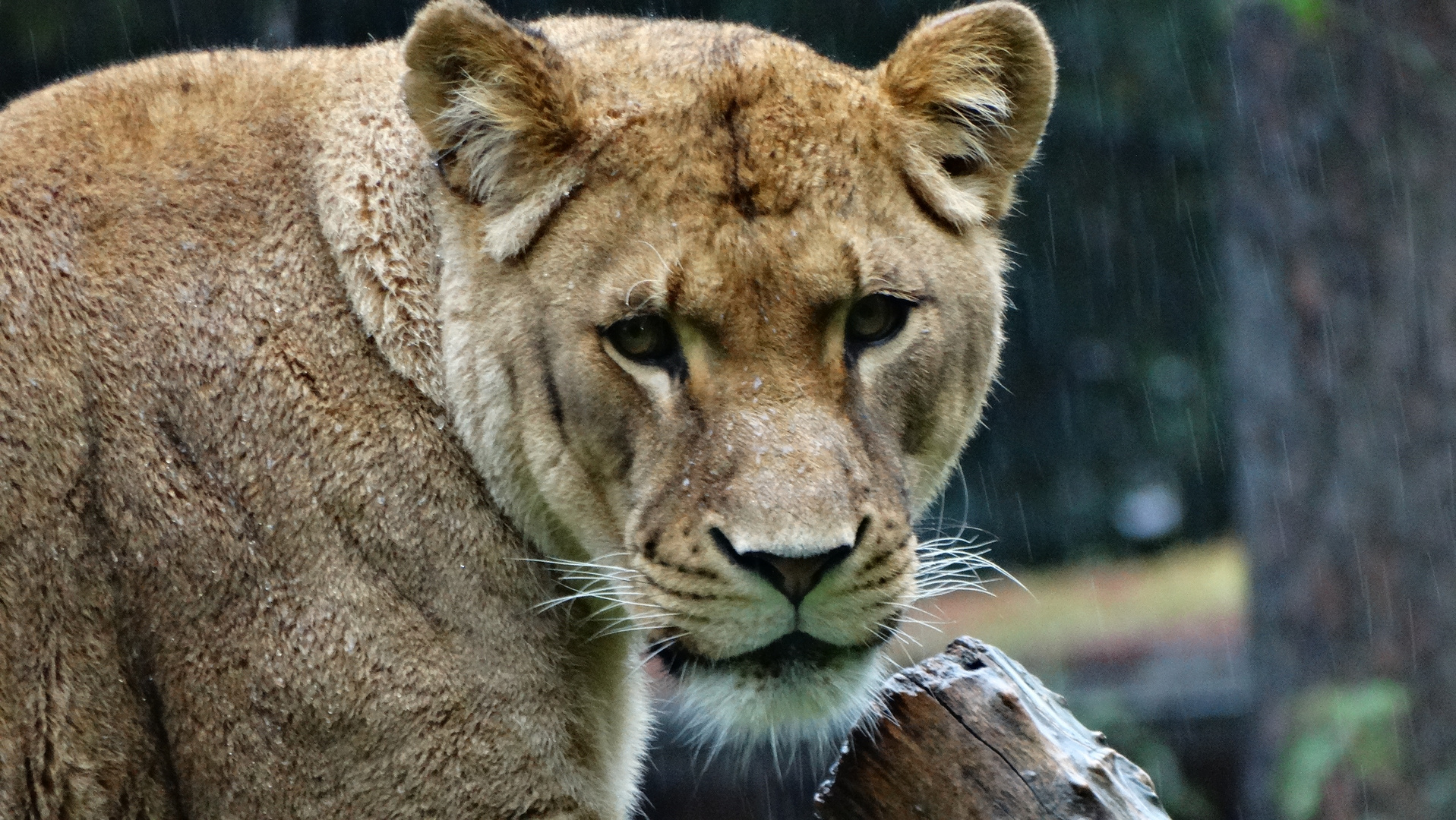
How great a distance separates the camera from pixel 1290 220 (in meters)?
9.41

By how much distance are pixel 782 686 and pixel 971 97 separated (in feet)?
5.77

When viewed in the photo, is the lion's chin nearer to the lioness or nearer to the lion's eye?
the lioness

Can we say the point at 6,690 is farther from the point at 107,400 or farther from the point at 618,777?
the point at 618,777

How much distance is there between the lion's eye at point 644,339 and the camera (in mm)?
3742

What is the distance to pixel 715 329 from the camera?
12.0 feet

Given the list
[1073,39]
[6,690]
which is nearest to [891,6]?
[1073,39]

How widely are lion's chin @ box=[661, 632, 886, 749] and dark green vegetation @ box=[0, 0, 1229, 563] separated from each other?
693cm

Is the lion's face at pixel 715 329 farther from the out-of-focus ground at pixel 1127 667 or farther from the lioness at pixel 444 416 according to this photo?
the out-of-focus ground at pixel 1127 667

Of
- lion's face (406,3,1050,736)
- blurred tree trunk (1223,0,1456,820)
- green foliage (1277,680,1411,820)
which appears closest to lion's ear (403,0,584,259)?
lion's face (406,3,1050,736)

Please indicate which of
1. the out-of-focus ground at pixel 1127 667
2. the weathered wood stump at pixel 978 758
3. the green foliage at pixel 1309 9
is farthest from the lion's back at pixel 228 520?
the out-of-focus ground at pixel 1127 667

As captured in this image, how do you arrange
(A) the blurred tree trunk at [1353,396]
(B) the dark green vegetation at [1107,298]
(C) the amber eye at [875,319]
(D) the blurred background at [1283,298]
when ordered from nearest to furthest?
(C) the amber eye at [875,319] → (D) the blurred background at [1283,298] → (A) the blurred tree trunk at [1353,396] → (B) the dark green vegetation at [1107,298]

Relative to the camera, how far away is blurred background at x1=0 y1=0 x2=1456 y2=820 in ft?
28.9

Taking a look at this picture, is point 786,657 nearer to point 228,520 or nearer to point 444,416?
point 444,416

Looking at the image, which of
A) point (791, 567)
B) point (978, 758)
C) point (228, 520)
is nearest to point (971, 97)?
point (791, 567)
